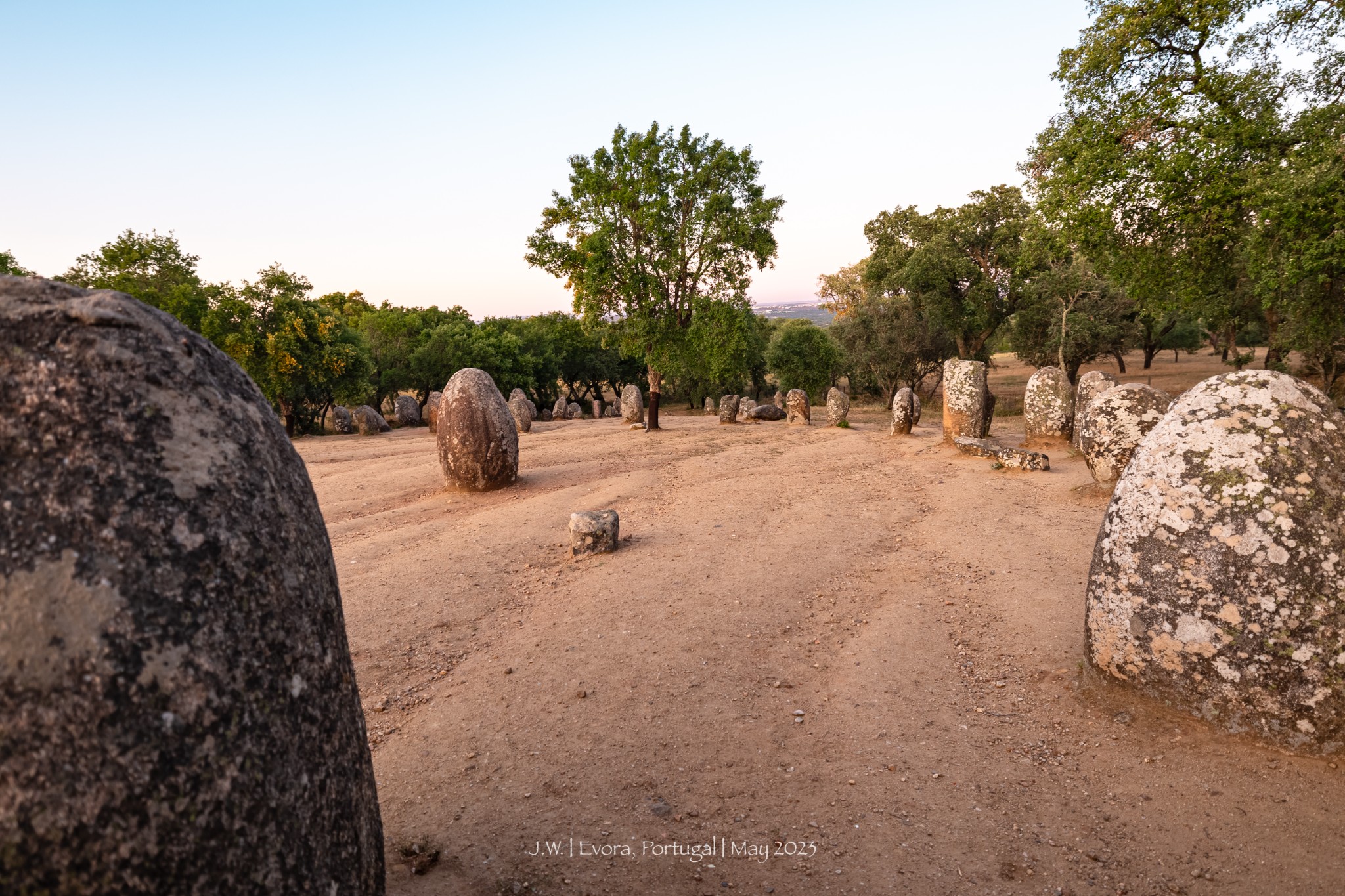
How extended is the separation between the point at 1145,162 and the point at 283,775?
1722 centimetres

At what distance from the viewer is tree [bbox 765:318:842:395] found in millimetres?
37031

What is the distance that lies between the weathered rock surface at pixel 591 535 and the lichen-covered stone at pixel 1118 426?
8.41 meters

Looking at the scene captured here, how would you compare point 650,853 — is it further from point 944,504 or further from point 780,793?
point 944,504

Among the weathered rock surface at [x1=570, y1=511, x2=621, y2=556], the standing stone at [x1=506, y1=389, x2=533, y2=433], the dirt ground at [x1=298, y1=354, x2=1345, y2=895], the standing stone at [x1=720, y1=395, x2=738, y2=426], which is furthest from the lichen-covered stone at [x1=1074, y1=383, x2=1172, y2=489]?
the standing stone at [x1=506, y1=389, x2=533, y2=433]

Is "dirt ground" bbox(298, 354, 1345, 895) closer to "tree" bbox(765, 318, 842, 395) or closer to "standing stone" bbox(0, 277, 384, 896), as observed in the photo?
"standing stone" bbox(0, 277, 384, 896)

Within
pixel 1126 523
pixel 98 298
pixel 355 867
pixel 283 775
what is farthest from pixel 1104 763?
pixel 98 298

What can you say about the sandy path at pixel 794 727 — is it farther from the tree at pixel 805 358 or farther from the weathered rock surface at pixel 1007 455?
the tree at pixel 805 358

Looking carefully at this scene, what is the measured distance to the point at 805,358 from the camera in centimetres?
3703

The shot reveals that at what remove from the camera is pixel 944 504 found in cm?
1148

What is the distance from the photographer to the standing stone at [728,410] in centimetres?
2773

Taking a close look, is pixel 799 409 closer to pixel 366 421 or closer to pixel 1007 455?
pixel 1007 455

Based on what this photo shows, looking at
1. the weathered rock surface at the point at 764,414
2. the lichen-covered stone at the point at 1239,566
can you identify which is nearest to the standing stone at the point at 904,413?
the weathered rock surface at the point at 764,414

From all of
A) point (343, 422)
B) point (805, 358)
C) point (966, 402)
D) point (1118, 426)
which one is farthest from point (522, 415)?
point (1118, 426)

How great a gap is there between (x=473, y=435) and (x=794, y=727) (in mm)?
9416
